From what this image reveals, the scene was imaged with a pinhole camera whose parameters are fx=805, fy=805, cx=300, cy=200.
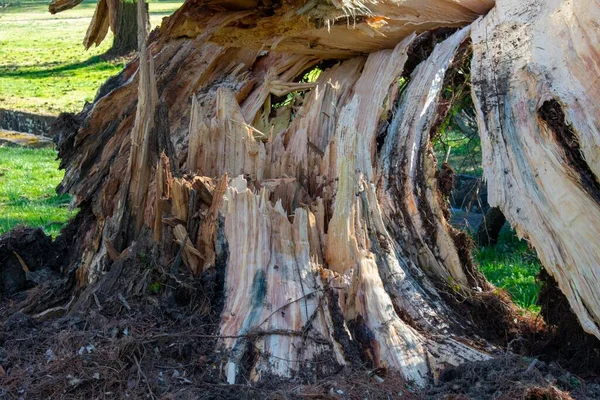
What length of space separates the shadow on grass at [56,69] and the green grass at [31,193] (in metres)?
8.76

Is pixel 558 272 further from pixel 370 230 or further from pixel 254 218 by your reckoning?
pixel 254 218

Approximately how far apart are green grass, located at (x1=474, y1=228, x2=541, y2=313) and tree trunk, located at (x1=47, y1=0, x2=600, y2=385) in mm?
1127

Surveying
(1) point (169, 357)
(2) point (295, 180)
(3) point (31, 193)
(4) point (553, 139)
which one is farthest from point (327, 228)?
(3) point (31, 193)

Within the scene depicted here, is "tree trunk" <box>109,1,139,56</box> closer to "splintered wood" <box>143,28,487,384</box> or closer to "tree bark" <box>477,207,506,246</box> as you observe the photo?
"tree bark" <box>477,207,506,246</box>

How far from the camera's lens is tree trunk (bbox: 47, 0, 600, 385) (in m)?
4.20

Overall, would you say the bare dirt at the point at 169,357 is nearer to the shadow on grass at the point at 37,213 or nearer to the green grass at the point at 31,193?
the green grass at the point at 31,193

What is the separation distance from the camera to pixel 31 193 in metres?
9.76

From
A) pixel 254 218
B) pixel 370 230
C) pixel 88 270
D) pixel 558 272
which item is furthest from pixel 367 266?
pixel 88 270

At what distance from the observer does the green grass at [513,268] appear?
6102 mm

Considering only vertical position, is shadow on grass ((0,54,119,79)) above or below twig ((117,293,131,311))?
above

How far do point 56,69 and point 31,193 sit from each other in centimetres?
1306

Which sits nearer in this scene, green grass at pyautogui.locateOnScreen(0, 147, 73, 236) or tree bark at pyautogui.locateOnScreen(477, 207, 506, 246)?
tree bark at pyautogui.locateOnScreen(477, 207, 506, 246)

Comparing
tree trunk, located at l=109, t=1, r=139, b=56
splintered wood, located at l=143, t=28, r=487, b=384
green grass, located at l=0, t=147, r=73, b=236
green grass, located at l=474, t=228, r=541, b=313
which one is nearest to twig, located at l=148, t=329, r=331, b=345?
splintered wood, located at l=143, t=28, r=487, b=384

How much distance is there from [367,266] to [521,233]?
83 cm
